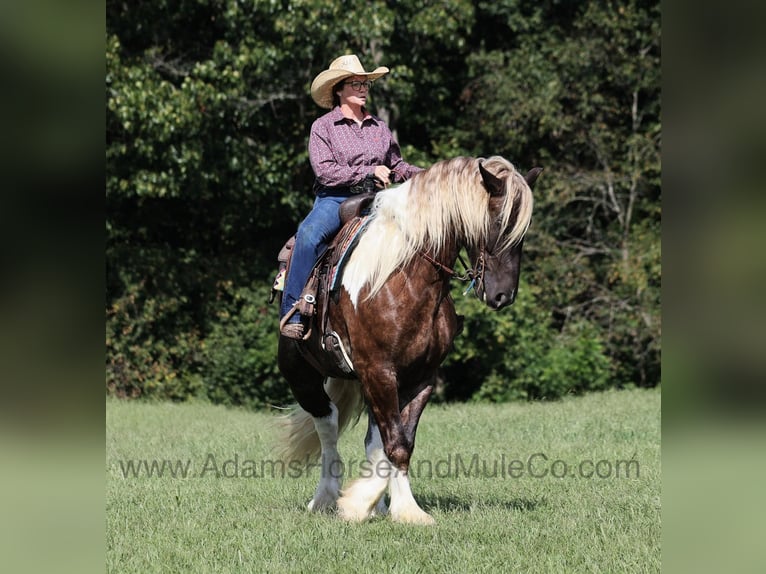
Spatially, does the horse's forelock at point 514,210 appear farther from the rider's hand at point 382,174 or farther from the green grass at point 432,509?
the green grass at point 432,509

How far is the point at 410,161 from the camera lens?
17.4 metres

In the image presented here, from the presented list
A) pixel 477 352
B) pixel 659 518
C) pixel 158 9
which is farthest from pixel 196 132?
pixel 659 518

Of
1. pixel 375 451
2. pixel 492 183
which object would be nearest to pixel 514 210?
pixel 492 183

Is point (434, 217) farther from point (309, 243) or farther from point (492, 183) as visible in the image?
point (309, 243)

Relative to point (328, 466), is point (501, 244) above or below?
above

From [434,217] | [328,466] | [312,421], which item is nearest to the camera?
[434,217]

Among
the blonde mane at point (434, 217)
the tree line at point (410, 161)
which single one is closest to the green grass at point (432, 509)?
the blonde mane at point (434, 217)

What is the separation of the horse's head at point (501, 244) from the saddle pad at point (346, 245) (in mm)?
977

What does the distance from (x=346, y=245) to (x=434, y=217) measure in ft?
2.30

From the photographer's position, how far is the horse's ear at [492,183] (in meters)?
5.96

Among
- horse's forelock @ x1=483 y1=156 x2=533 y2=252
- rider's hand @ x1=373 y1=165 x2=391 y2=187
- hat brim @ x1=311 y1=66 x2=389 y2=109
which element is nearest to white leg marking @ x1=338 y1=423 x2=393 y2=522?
horse's forelock @ x1=483 y1=156 x2=533 y2=252
